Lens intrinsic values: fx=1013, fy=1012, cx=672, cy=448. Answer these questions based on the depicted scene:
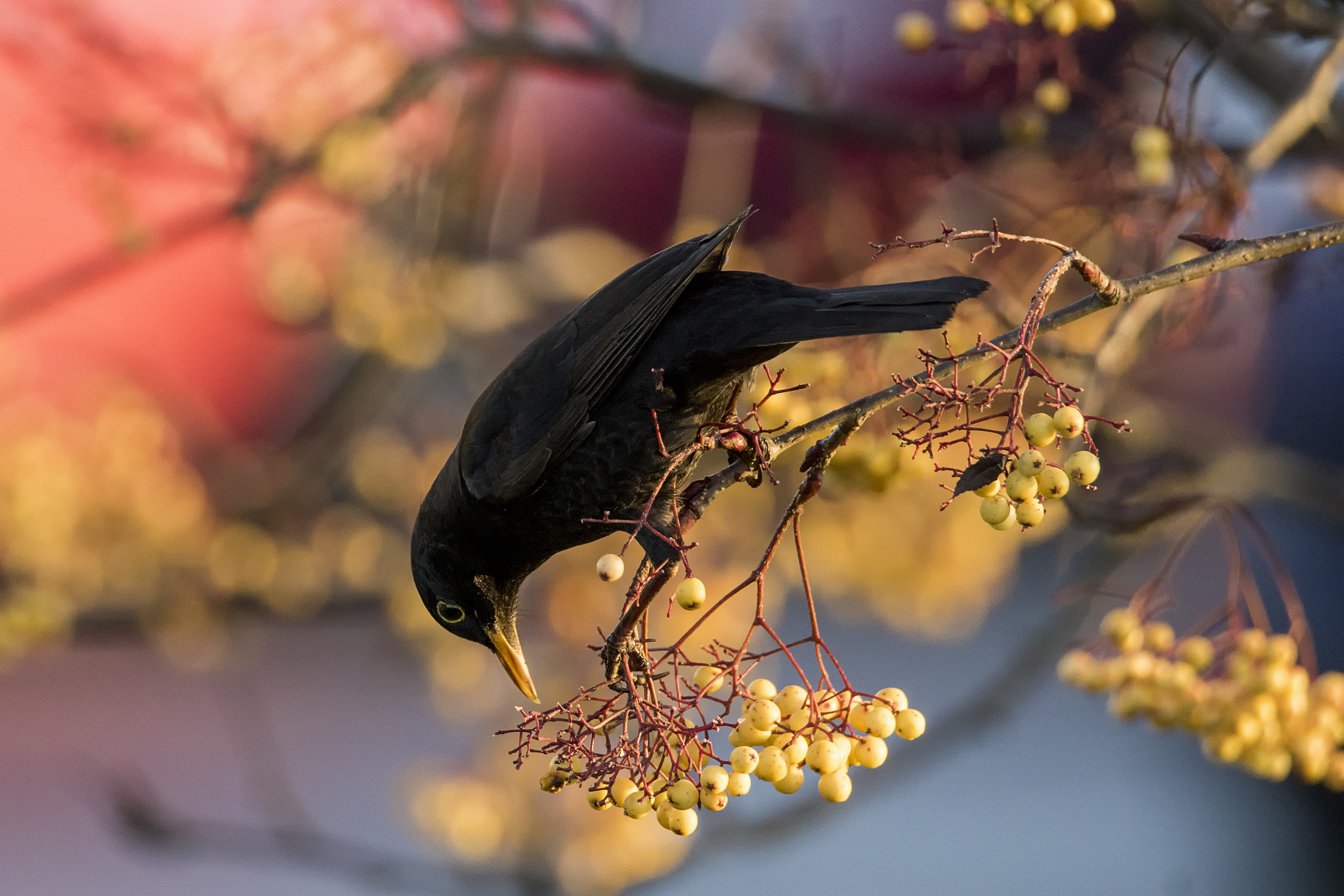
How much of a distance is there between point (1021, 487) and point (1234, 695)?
88 cm

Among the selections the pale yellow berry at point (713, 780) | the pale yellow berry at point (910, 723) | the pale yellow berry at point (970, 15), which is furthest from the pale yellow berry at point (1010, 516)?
the pale yellow berry at point (970, 15)

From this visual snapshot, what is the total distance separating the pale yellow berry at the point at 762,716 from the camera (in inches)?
34.1

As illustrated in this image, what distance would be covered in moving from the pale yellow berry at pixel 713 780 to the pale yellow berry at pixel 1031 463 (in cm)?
35

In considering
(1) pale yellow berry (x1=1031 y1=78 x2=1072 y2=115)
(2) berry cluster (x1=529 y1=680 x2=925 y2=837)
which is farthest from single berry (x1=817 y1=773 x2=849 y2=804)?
(1) pale yellow berry (x1=1031 y1=78 x2=1072 y2=115)

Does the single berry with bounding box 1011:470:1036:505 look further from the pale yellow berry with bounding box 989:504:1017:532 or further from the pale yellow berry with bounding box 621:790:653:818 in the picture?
the pale yellow berry with bounding box 621:790:653:818

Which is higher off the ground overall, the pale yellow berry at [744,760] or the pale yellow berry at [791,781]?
the pale yellow berry at [744,760]

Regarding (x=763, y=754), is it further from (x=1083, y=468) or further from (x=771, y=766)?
(x=1083, y=468)

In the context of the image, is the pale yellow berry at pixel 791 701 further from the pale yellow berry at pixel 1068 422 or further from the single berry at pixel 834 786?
the pale yellow berry at pixel 1068 422

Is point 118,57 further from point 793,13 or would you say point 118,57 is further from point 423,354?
point 793,13

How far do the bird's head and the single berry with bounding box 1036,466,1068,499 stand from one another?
36.3 inches

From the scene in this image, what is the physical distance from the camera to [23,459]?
262 cm

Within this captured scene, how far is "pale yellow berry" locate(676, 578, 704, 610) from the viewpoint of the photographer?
0.88 metres

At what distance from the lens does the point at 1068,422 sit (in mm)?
768

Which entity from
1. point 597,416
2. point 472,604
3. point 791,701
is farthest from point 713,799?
point 472,604
